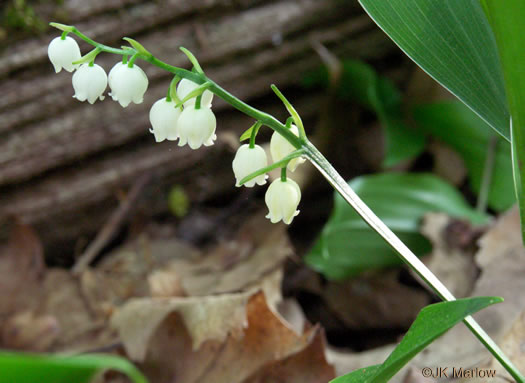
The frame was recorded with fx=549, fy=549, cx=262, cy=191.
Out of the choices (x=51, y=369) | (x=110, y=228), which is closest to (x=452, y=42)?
(x=51, y=369)

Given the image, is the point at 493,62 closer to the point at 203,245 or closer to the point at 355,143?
the point at 355,143

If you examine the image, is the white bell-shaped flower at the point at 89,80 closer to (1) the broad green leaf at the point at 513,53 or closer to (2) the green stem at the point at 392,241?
(2) the green stem at the point at 392,241

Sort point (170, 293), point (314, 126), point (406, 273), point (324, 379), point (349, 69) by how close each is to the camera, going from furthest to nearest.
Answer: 1. point (314, 126)
2. point (349, 69)
3. point (406, 273)
4. point (170, 293)
5. point (324, 379)

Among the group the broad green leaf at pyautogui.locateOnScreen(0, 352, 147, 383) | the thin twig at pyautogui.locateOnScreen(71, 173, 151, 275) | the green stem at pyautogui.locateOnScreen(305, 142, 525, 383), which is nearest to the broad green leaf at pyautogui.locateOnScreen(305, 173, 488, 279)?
the thin twig at pyautogui.locateOnScreen(71, 173, 151, 275)

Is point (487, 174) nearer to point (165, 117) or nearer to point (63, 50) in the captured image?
point (165, 117)

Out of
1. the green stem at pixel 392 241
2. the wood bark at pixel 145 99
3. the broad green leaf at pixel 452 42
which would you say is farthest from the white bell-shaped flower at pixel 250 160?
the wood bark at pixel 145 99

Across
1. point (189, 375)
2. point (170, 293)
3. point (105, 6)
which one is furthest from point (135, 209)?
point (189, 375)
